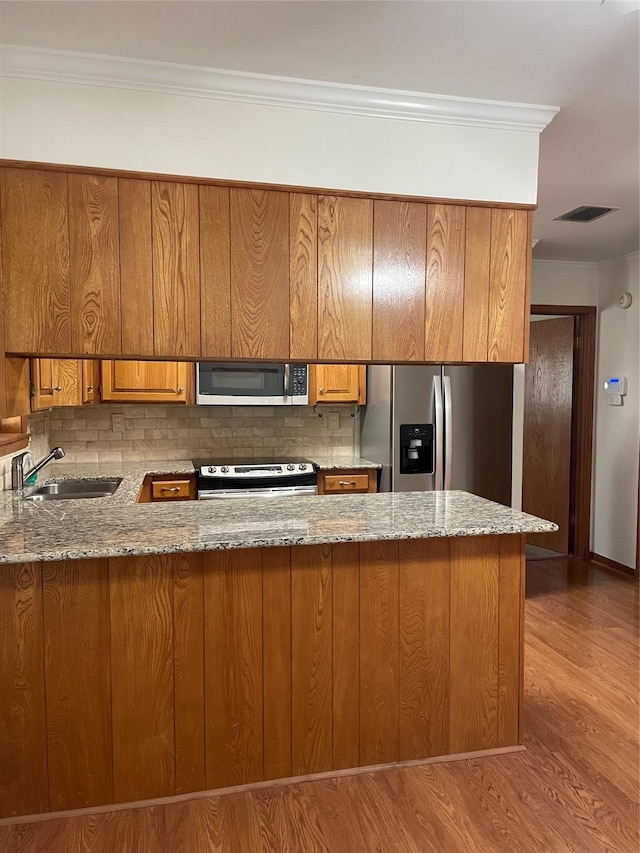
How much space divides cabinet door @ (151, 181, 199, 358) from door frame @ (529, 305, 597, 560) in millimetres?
3775

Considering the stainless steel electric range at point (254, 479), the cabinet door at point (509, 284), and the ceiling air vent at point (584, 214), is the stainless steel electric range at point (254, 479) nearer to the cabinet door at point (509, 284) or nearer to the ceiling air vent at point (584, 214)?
the cabinet door at point (509, 284)

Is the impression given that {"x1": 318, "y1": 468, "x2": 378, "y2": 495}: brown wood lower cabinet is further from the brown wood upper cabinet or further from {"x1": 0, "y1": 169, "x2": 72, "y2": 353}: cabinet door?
{"x1": 0, "y1": 169, "x2": 72, "y2": 353}: cabinet door

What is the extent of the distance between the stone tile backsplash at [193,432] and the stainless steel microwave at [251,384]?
1.13 ft

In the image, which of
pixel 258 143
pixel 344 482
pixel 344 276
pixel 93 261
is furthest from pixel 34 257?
pixel 344 482

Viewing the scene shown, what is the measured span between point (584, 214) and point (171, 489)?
10.4 feet

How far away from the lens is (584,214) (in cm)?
385

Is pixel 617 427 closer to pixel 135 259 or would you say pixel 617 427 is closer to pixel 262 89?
pixel 262 89

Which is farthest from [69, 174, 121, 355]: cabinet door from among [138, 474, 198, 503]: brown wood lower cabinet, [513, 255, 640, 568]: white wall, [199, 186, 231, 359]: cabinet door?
[513, 255, 640, 568]: white wall

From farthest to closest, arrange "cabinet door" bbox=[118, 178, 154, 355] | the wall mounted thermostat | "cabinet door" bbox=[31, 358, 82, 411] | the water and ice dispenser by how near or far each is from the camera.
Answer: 1. the wall mounted thermostat
2. the water and ice dispenser
3. "cabinet door" bbox=[31, 358, 82, 411]
4. "cabinet door" bbox=[118, 178, 154, 355]

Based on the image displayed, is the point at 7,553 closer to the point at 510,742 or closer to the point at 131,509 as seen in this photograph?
the point at 131,509

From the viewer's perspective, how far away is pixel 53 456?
3.21m

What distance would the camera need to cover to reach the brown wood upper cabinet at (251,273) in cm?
214

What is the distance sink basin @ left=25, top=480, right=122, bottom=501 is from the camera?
139 inches

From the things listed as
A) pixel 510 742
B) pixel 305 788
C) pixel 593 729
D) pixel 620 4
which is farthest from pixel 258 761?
pixel 620 4
